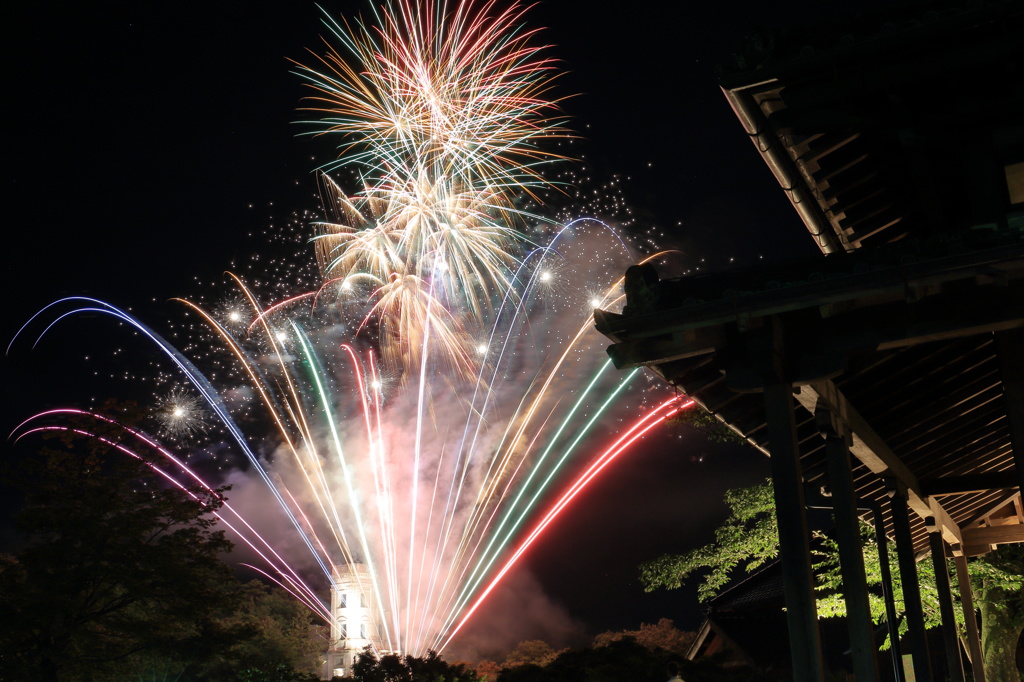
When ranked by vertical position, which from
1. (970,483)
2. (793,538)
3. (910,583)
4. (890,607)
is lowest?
(793,538)

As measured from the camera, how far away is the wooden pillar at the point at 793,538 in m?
5.91

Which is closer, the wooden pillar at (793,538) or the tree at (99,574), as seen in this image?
the wooden pillar at (793,538)

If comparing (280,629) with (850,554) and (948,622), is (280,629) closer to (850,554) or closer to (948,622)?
(948,622)

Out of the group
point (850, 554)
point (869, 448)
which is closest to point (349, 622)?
point (869, 448)

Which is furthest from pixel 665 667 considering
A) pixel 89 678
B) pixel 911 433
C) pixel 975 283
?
pixel 89 678

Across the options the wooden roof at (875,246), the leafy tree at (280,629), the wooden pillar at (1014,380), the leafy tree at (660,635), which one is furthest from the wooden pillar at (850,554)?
the leafy tree at (660,635)

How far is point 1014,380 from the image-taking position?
6688 mm

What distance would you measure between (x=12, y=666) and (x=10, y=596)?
4.19 ft

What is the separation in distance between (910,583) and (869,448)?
2.62m

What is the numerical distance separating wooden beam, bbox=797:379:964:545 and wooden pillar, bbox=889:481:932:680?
261 mm

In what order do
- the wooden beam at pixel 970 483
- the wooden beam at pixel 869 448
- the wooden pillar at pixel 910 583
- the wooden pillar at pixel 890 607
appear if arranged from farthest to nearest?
the wooden pillar at pixel 890 607
the wooden beam at pixel 970 483
the wooden pillar at pixel 910 583
the wooden beam at pixel 869 448

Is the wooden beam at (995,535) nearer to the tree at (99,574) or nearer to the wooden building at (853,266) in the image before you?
the wooden building at (853,266)

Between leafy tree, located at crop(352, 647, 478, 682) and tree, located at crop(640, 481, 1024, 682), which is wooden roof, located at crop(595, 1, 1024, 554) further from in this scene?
tree, located at crop(640, 481, 1024, 682)

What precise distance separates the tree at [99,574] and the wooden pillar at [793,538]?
1520 cm
